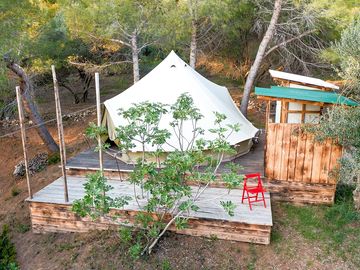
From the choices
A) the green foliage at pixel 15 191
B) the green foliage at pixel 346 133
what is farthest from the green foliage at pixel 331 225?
the green foliage at pixel 15 191

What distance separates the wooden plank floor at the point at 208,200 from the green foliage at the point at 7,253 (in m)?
0.99

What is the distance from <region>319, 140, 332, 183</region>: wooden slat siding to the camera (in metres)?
5.92

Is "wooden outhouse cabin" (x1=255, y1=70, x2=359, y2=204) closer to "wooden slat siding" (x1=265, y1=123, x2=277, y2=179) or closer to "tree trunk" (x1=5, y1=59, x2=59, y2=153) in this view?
"wooden slat siding" (x1=265, y1=123, x2=277, y2=179)

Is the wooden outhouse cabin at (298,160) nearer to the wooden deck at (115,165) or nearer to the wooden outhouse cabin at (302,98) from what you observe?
the wooden outhouse cabin at (302,98)

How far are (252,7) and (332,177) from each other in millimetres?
7292

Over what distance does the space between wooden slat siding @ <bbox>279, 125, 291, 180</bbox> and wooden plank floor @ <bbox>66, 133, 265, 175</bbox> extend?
0.53 meters

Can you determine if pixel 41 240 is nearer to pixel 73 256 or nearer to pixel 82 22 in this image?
pixel 73 256

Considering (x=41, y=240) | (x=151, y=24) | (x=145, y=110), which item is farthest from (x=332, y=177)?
(x=151, y=24)

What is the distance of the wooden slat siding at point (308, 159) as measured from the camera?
5.96 m

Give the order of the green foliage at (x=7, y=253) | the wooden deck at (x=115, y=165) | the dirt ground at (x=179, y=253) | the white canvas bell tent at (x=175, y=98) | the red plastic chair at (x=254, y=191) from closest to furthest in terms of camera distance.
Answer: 1. the dirt ground at (x=179, y=253)
2. the green foliage at (x=7, y=253)
3. the red plastic chair at (x=254, y=191)
4. the wooden deck at (x=115, y=165)
5. the white canvas bell tent at (x=175, y=98)

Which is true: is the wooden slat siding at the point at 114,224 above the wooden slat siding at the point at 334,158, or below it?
below

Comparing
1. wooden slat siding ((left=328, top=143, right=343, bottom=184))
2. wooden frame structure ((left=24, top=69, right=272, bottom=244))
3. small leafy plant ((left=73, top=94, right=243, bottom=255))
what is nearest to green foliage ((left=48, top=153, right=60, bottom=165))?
wooden frame structure ((left=24, top=69, right=272, bottom=244))

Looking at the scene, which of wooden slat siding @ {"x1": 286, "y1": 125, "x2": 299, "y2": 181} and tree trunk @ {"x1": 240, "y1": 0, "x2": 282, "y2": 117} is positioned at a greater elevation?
tree trunk @ {"x1": 240, "y1": 0, "x2": 282, "y2": 117}

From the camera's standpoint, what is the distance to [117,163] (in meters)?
7.00
